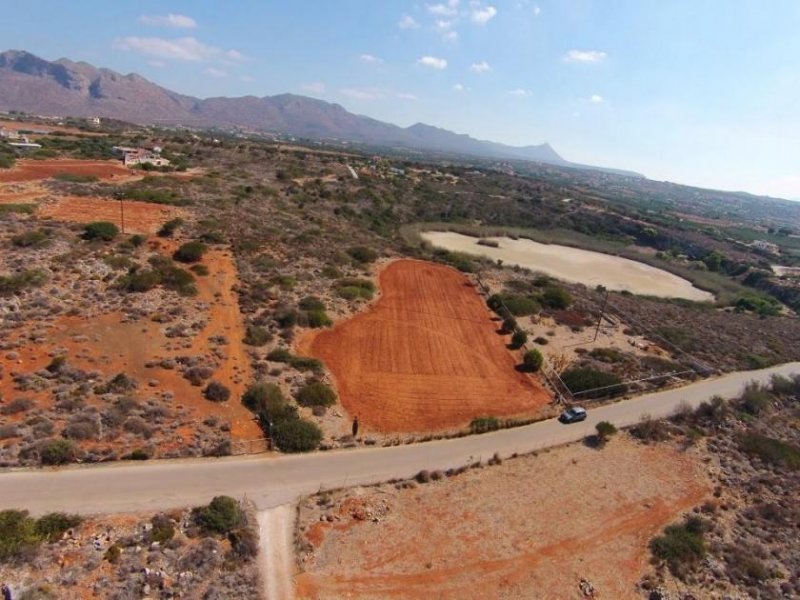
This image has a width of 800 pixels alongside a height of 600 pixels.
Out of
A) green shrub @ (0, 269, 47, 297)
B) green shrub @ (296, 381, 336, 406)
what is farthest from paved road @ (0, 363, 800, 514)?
green shrub @ (0, 269, 47, 297)

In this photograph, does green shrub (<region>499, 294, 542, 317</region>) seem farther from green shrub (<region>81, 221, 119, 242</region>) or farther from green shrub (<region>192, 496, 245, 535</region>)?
green shrub (<region>81, 221, 119, 242</region>)

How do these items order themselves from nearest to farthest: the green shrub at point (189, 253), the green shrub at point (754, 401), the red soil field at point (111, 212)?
the green shrub at point (754, 401) → the green shrub at point (189, 253) → the red soil field at point (111, 212)

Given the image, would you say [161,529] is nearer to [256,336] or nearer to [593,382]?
[256,336]

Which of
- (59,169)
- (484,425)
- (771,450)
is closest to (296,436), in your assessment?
(484,425)

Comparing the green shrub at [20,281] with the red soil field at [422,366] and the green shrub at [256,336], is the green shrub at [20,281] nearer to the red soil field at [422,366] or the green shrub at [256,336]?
the green shrub at [256,336]

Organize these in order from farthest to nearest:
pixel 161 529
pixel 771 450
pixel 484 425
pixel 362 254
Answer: pixel 362 254 → pixel 771 450 → pixel 484 425 → pixel 161 529

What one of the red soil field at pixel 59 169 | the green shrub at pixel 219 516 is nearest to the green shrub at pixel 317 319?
the green shrub at pixel 219 516
